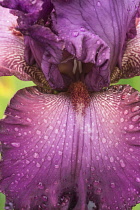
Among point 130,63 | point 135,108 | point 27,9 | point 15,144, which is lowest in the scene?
point 15,144

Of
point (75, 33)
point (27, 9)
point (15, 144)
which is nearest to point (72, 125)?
point (15, 144)

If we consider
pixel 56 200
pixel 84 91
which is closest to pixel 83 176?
pixel 56 200

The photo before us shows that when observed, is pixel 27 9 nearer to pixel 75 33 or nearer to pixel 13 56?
pixel 75 33

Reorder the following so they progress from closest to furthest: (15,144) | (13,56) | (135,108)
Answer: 1. (15,144)
2. (135,108)
3. (13,56)

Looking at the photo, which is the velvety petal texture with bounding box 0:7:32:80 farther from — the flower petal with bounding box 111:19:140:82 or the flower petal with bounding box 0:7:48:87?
the flower petal with bounding box 111:19:140:82

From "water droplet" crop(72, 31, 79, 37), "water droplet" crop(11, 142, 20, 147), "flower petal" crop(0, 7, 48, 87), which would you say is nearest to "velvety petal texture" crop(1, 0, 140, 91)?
"water droplet" crop(72, 31, 79, 37)

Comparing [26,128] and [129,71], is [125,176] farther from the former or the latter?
[129,71]

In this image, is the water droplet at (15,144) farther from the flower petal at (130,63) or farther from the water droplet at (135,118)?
the flower petal at (130,63)
